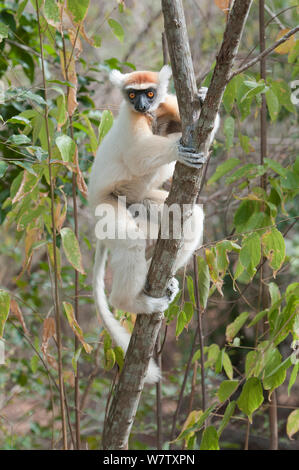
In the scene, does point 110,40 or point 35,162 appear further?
point 110,40

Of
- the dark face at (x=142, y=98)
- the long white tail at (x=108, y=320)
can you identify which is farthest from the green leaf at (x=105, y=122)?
the long white tail at (x=108, y=320)

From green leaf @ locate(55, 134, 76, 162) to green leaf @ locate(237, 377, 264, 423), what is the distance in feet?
4.98

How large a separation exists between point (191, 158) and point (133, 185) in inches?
44.1

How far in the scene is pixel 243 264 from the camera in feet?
8.54

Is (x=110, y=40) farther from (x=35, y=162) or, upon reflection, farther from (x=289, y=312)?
(x=289, y=312)

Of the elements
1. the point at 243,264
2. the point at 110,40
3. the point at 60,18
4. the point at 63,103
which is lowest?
A: the point at 243,264

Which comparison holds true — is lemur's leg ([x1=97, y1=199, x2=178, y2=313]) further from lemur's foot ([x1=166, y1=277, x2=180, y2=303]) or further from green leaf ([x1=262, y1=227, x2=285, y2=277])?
green leaf ([x1=262, y1=227, x2=285, y2=277])

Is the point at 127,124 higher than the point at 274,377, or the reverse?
the point at 127,124

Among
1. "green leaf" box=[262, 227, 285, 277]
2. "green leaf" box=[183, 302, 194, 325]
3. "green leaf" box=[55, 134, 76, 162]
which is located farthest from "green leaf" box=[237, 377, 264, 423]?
"green leaf" box=[55, 134, 76, 162]

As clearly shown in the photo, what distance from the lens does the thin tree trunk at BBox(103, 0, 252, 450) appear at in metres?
2.17

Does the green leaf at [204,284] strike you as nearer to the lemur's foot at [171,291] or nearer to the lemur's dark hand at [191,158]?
the lemur's foot at [171,291]

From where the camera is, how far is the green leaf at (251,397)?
259 cm

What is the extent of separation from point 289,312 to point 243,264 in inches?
13.5
